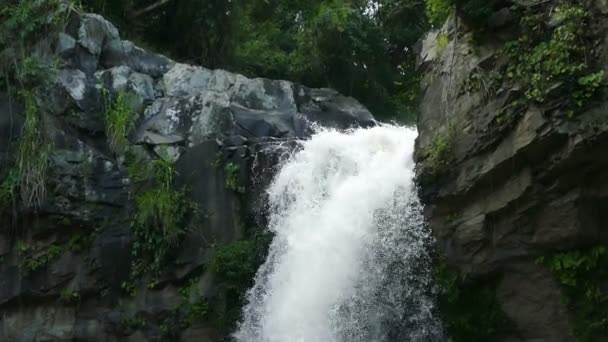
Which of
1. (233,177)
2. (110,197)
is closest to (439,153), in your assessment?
(233,177)

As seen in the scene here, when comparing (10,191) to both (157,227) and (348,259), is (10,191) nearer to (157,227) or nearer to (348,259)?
(157,227)

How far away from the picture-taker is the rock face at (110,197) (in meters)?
10.2

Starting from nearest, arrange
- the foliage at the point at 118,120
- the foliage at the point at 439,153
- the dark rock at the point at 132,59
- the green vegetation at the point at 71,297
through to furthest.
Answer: the foliage at the point at 439,153, the green vegetation at the point at 71,297, the foliage at the point at 118,120, the dark rock at the point at 132,59

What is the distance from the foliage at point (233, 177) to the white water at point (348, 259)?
52 cm

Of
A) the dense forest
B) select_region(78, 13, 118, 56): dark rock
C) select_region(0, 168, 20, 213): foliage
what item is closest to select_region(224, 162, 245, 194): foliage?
select_region(0, 168, 20, 213): foliage

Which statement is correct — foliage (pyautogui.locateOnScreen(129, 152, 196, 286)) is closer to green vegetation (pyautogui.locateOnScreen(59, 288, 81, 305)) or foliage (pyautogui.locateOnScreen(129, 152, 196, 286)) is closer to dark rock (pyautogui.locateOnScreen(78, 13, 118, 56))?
green vegetation (pyautogui.locateOnScreen(59, 288, 81, 305))

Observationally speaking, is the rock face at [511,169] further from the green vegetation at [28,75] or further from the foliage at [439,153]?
the green vegetation at [28,75]

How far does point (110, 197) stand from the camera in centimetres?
1090

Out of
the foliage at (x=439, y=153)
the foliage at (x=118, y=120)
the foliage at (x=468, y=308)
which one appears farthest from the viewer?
the foliage at (x=118, y=120)

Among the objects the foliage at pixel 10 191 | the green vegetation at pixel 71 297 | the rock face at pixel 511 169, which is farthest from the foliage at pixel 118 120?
the rock face at pixel 511 169

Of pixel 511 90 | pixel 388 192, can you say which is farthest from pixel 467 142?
pixel 388 192

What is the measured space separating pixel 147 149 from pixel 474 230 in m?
5.67

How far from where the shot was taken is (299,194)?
984 cm

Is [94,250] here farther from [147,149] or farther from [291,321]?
[291,321]
